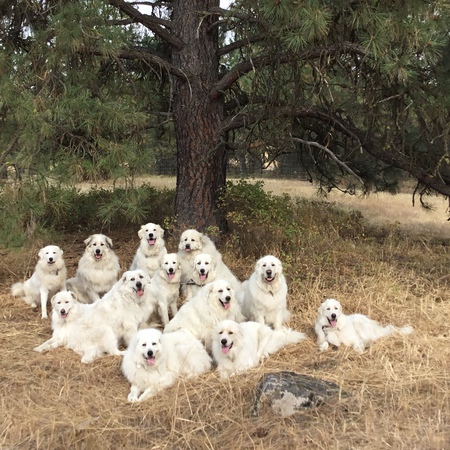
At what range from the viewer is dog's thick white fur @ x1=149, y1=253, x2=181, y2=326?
6.74 meters

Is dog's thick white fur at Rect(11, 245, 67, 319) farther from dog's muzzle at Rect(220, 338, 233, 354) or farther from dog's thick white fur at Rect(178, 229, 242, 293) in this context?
dog's muzzle at Rect(220, 338, 233, 354)

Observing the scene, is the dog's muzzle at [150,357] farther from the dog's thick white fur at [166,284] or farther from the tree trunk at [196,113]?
the tree trunk at [196,113]

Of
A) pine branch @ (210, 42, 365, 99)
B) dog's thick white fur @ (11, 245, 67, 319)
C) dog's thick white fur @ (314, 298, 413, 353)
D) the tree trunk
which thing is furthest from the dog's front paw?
the tree trunk

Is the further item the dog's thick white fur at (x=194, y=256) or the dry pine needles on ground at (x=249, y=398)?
the dog's thick white fur at (x=194, y=256)

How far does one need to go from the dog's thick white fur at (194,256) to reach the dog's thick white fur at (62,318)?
1525 millimetres

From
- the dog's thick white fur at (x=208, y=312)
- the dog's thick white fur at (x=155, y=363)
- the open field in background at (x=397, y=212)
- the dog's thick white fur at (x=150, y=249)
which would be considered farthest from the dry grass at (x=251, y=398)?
the open field in background at (x=397, y=212)

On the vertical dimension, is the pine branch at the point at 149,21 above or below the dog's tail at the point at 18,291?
above

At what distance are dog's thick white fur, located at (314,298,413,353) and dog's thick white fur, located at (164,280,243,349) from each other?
3.29 ft

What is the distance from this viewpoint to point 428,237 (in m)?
12.0

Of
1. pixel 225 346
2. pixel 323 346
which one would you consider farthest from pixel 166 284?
pixel 323 346

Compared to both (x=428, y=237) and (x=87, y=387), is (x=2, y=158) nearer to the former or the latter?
(x=87, y=387)

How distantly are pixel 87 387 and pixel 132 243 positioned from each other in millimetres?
5209

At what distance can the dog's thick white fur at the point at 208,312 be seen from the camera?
590cm

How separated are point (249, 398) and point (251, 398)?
2 centimetres
